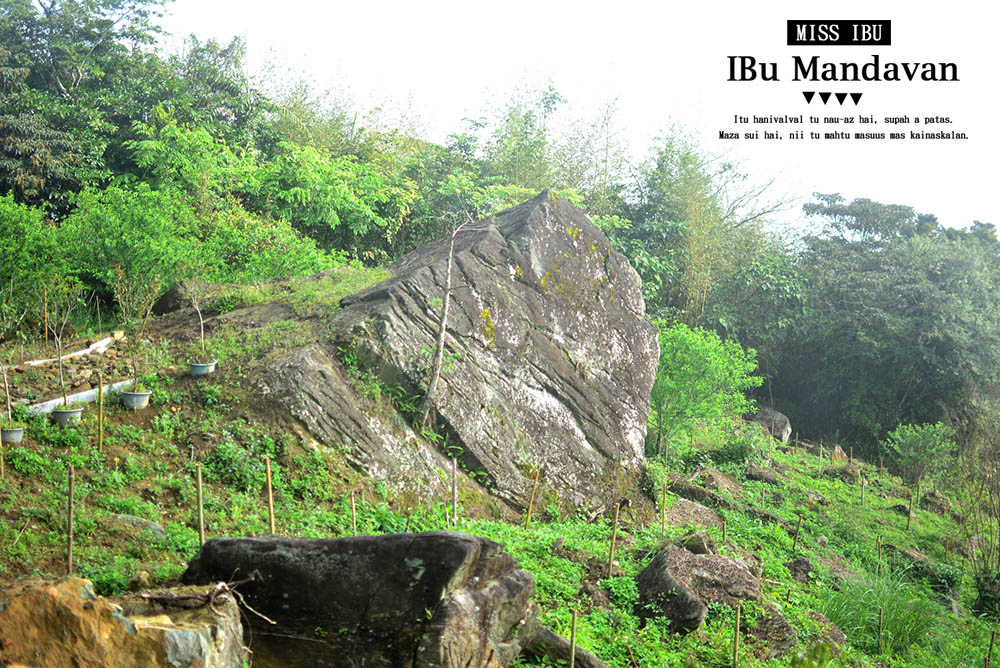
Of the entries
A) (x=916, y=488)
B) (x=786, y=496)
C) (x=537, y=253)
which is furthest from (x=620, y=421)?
(x=916, y=488)

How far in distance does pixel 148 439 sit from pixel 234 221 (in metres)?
8.02

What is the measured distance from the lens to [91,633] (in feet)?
11.1

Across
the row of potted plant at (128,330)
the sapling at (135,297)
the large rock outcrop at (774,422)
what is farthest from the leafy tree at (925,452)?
the sapling at (135,297)

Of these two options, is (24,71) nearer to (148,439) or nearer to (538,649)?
(148,439)

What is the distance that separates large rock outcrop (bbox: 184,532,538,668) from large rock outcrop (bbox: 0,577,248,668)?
0.57 metres

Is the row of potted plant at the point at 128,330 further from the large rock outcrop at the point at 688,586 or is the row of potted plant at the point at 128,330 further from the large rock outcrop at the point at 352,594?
the large rock outcrop at the point at 688,586

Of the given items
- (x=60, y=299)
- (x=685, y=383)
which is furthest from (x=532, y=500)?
(x=60, y=299)

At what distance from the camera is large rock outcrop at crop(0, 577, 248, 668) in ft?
10.8

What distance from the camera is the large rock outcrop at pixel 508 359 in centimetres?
783

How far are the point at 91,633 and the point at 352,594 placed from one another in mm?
1408

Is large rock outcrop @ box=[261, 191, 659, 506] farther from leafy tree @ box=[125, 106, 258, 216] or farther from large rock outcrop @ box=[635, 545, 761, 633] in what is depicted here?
leafy tree @ box=[125, 106, 258, 216]

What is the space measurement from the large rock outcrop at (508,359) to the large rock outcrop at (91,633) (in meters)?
3.79

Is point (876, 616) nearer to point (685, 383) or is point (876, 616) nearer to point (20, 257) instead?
point (685, 383)

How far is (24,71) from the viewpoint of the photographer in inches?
627
